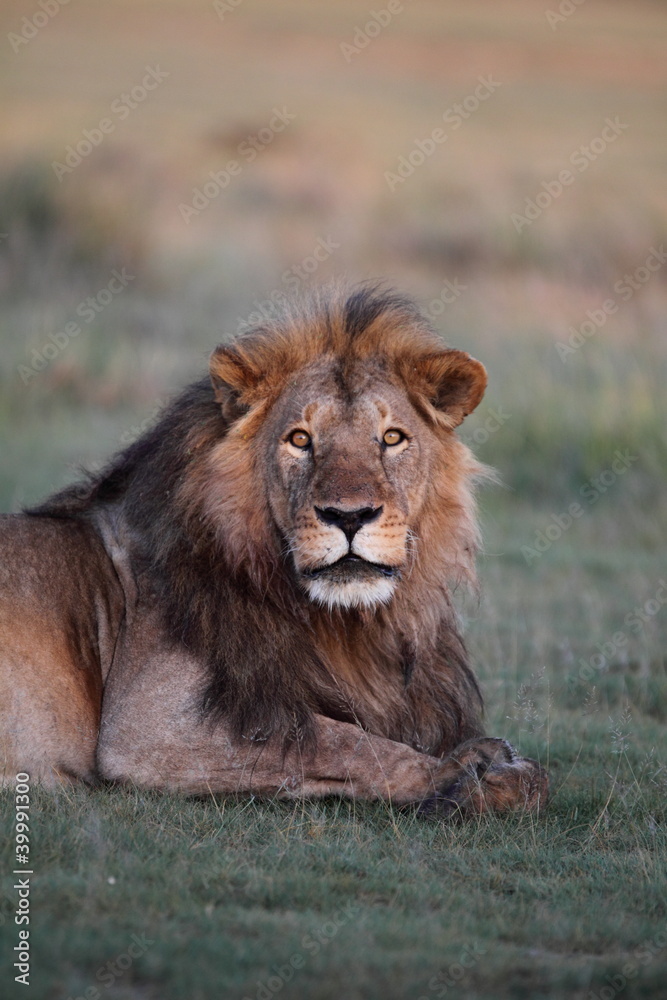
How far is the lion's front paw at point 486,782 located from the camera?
4.87 m

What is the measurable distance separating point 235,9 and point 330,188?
16407 mm

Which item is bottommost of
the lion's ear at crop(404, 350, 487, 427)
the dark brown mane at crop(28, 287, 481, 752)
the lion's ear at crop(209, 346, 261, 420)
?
the dark brown mane at crop(28, 287, 481, 752)

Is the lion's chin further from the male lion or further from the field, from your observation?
the field

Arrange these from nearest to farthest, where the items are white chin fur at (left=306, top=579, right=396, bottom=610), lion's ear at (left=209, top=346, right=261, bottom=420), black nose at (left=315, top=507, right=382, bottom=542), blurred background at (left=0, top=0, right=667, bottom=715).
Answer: black nose at (left=315, top=507, right=382, bottom=542), white chin fur at (left=306, top=579, right=396, bottom=610), lion's ear at (left=209, top=346, right=261, bottom=420), blurred background at (left=0, top=0, right=667, bottom=715)

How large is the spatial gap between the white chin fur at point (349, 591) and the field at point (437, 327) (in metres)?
0.77

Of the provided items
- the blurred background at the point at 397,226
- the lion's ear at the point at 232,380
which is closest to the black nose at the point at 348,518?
the lion's ear at the point at 232,380

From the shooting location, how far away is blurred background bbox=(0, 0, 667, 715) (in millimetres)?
11328

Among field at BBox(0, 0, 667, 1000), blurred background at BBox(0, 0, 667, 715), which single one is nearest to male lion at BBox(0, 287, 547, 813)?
field at BBox(0, 0, 667, 1000)

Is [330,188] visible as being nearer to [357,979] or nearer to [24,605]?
[24,605]

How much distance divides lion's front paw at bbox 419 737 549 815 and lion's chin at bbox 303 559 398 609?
0.72 m

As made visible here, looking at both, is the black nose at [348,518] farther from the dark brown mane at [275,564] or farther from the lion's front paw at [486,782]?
the lion's front paw at [486,782]

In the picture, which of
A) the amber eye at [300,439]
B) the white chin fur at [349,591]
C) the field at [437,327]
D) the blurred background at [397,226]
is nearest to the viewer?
the field at [437,327]

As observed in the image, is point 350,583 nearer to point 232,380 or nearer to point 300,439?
point 300,439

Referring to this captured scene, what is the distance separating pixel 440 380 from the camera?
5.29m
